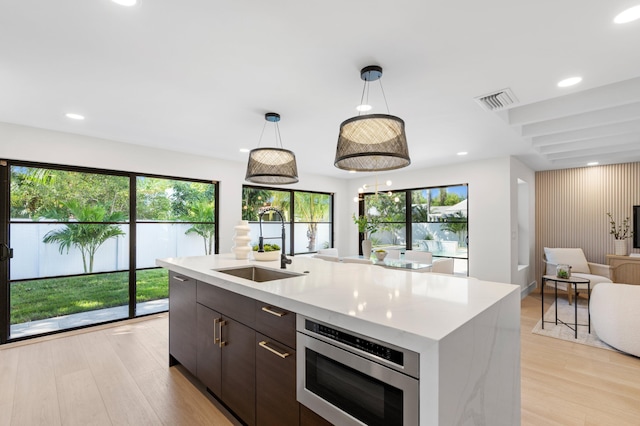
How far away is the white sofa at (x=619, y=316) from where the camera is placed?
2.97 m

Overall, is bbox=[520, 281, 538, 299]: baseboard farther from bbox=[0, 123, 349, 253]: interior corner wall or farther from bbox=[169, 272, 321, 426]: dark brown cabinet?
bbox=[169, 272, 321, 426]: dark brown cabinet

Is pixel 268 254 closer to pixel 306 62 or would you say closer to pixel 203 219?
pixel 306 62

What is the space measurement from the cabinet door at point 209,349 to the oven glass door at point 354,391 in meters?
0.95

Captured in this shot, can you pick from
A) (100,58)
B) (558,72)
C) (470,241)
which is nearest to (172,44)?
(100,58)

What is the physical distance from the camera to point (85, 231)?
3953 mm

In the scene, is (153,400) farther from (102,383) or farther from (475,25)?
(475,25)

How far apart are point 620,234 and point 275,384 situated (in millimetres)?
6468

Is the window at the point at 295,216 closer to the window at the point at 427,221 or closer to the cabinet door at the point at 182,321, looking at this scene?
the window at the point at 427,221

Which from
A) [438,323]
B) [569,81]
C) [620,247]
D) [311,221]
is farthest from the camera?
[311,221]

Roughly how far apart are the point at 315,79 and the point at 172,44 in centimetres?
99

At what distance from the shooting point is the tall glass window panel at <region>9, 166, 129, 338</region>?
11.6ft

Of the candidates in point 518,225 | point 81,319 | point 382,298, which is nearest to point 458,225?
point 518,225

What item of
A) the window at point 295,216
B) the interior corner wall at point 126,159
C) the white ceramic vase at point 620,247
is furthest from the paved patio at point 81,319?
the white ceramic vase at point 620,247

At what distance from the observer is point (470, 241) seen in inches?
207
